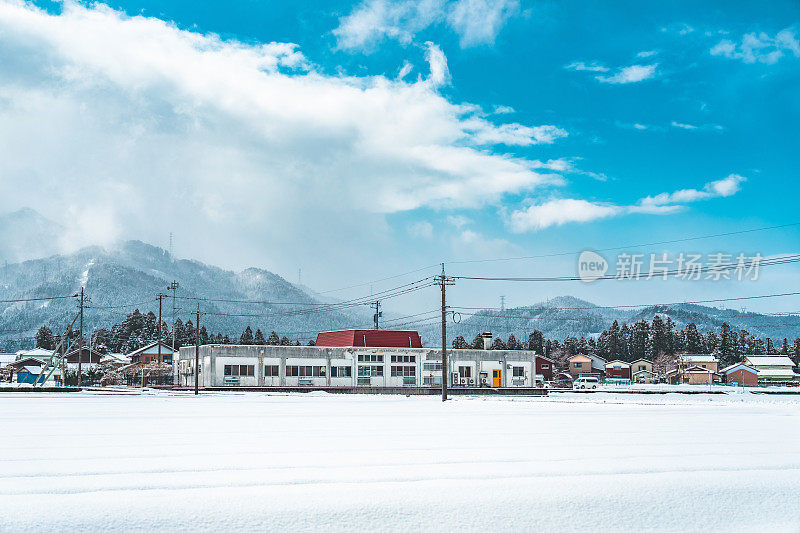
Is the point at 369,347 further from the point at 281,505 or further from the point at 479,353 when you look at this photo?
the point at 281,505

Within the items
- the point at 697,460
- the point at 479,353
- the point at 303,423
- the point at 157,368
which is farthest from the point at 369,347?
the point at 697,460

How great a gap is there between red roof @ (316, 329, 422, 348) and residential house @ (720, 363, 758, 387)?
80.9 metres

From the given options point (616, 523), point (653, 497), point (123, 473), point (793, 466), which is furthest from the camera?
point (793, 466)

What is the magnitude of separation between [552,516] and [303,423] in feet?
54.9

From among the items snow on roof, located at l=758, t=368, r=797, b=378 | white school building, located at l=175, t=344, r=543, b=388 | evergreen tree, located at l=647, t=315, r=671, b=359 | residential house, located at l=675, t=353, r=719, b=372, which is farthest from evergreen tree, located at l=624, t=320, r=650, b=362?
white school building, located at l=175, t=344, r=543, b=388

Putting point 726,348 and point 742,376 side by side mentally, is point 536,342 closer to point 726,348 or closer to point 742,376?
point 726,348

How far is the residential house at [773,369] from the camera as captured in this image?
470ft

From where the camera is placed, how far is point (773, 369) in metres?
146

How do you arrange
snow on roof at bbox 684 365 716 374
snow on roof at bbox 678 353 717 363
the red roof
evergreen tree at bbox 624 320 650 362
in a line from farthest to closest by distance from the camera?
evergreen tree at bbox 624 320 650 362
snow on roof at bbox 678 353 717 363
snow on roof at bbox 684 365 716 374
the red roof

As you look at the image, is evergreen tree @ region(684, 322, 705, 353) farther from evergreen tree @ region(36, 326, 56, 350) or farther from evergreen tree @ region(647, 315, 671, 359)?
evergreen tree @ region(36, 326, 56, 350)

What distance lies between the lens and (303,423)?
2581 cm

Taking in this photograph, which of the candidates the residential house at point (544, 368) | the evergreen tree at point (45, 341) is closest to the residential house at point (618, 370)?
the residential house at point (544, 368)

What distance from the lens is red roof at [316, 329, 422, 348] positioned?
9581 centimetres

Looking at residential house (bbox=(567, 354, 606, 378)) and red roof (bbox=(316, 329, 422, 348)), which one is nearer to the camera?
red roof (bbox=(316, 329, 422, 348))
